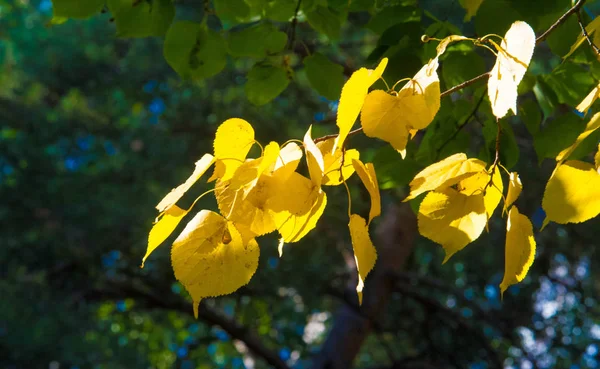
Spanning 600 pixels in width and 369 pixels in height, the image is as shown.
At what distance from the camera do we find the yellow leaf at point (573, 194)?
1.46 ft

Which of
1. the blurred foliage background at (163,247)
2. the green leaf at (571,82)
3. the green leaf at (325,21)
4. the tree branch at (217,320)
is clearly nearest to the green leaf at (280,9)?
the green leaf at (325,21)

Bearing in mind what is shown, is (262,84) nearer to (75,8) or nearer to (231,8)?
(231,8)

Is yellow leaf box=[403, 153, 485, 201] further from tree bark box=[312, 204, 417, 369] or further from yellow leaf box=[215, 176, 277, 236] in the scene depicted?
tree bark box=[312, 204, 417, 369]

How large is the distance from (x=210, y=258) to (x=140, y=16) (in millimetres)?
537

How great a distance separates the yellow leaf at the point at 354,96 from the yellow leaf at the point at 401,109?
0.01 meters

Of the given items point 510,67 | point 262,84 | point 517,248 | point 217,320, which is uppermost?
point 510,67

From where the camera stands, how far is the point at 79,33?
5039 millimetres

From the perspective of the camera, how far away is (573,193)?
447mm

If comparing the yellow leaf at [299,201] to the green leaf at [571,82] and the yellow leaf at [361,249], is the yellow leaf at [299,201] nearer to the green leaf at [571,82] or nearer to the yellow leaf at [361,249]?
the yellow leaf at [361,249]

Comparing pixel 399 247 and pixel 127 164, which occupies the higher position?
pixel 399 247

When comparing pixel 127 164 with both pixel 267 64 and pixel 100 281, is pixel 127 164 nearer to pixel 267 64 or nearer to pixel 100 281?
pixel 100 281

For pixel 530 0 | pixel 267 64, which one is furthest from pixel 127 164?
pixel 530 0

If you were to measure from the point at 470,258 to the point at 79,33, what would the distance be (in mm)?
3184

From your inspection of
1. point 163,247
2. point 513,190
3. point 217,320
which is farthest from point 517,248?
point 163,247
